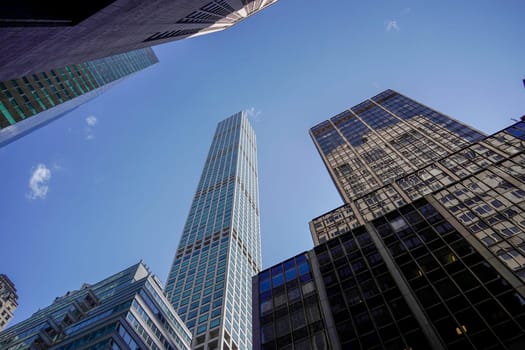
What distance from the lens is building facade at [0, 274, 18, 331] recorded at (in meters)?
114

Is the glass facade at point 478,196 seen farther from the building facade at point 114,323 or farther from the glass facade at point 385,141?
the building facade at point 114,323

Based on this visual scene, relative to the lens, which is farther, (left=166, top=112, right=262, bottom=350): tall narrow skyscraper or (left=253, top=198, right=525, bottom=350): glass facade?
(left=166, top=112, right=262, bottom=350): tall narrow skyscraper

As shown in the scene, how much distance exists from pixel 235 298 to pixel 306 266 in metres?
62.1

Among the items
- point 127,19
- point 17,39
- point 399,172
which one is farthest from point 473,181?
point 17,39

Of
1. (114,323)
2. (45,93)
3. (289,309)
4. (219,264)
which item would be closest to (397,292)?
(289,309)

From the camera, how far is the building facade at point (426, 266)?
26.1m

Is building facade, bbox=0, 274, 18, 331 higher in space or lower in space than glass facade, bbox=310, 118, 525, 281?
lower

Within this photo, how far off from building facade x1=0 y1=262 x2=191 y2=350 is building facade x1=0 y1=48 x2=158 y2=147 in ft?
132

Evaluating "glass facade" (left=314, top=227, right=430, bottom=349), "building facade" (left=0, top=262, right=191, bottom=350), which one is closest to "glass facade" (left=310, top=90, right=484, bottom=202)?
"glass facade" (left=314, top=227, right=430, bottom=349)

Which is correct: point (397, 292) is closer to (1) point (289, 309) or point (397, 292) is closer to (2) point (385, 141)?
(1) point (289, 309)

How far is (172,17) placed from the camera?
31672mm

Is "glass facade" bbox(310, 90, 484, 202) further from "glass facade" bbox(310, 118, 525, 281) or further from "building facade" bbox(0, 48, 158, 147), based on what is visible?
"building facade" bbox(0, 48, 158, 147)

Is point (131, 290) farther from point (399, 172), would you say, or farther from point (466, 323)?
point (399, 172)

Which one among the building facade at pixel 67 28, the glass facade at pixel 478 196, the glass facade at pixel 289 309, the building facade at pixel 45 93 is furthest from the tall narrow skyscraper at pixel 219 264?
the building facade at pixel 67 28
